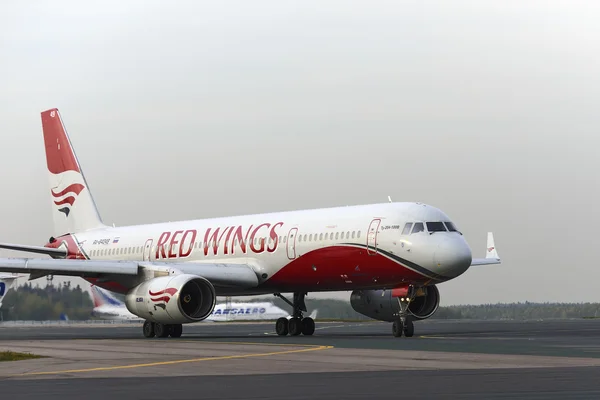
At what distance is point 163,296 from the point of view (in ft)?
108

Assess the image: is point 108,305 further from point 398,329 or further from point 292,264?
point 398,329

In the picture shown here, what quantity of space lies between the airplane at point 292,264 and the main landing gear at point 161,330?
36mm

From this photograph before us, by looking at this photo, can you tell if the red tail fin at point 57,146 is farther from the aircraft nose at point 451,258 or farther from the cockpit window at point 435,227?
the aircraft nose at point 451,258

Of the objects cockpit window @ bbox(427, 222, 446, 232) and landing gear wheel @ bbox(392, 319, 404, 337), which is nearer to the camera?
landing gear wheel @ bbox(392, 319, 404, 337)

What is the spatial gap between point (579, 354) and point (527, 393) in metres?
9.13

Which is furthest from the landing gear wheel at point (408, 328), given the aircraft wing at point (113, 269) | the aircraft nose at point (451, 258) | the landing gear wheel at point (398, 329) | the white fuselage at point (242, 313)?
the white fuselage at point (242, 313)

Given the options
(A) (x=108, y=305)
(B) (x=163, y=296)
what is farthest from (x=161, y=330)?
(A) (x=108, y=305)

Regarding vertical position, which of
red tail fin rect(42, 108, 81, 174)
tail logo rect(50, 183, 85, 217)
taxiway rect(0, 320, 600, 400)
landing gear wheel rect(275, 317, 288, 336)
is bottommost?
taxiway rect(0, 320, 600, 400)

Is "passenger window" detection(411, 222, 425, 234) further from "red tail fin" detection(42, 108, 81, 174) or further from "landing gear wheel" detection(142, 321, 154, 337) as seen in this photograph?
"red tail fin" detection(42, 108, 81, 174)

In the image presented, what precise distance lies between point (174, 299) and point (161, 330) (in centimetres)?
272

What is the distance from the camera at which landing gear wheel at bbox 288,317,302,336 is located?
120 ft

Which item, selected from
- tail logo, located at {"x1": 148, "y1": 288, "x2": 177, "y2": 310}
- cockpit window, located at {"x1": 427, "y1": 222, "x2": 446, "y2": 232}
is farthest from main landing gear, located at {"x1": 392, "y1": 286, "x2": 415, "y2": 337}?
tail logo, located at {"x1": 148, "y1": 288, "x2": 177, "y2": 310}

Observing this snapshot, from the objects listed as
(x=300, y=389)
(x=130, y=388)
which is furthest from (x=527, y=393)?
(x=130, y=388)

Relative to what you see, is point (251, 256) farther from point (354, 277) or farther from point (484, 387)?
point (484, 387)
